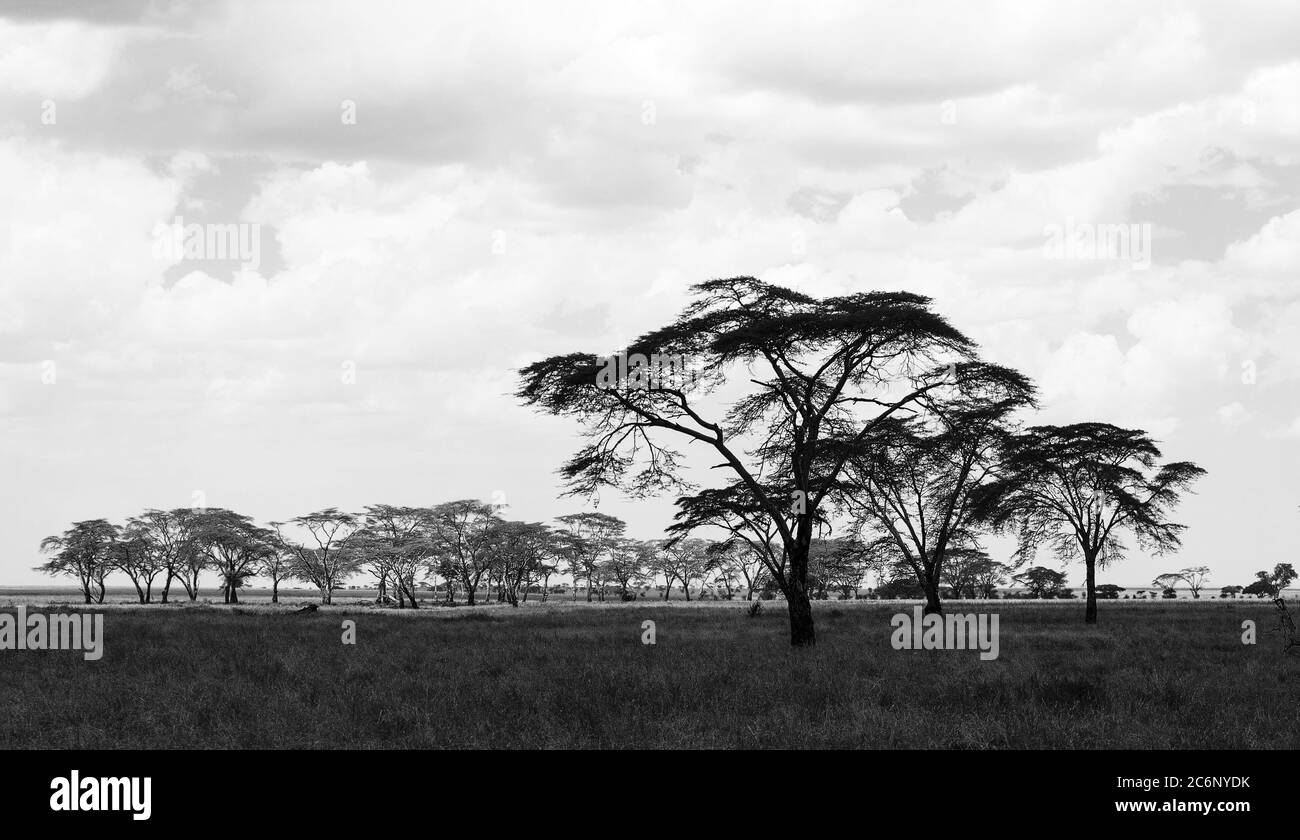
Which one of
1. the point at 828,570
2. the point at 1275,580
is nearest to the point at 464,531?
the point at 828,570

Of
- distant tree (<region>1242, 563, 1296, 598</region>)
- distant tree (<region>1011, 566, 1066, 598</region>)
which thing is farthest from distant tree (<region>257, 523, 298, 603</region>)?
distant tree (<region>1242, 563, 1296, 598</region>)

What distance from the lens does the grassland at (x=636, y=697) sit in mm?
10406

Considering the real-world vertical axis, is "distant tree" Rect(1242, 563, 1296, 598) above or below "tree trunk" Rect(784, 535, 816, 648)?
Answer: below

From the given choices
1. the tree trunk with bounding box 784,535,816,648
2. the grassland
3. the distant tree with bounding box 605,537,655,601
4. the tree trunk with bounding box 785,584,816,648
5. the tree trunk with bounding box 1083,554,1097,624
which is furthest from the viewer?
the distant tree with bounding box 605,537,655,601

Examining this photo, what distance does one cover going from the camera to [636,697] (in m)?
12.8

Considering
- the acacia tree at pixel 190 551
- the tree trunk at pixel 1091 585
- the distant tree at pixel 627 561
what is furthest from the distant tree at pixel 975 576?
the acacia tree at pixel 190 551

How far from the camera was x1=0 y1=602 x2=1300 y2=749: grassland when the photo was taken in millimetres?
10406

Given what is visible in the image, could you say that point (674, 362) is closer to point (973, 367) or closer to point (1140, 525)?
point (973, 367)

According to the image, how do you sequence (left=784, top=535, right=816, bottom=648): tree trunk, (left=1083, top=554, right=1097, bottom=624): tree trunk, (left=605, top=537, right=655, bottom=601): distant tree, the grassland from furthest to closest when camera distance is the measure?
(left=605, top=537, right=655, bottom=601): distant tree → (left=1083, top=554, right=1097, bottom=624): tree trunk → (left=784, top=535, right=816, bottom=648): tree trunk → the grassland

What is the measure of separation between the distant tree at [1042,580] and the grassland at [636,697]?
10227 centimetres

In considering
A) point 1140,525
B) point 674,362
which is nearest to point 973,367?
point 674,362

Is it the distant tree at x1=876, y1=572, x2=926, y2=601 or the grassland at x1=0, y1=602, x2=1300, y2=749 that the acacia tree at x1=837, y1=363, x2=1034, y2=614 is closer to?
the grassland at x1=0, y1=602, x2=1300, y2=749

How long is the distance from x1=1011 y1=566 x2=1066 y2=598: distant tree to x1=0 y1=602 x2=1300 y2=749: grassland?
10227 centimetres
